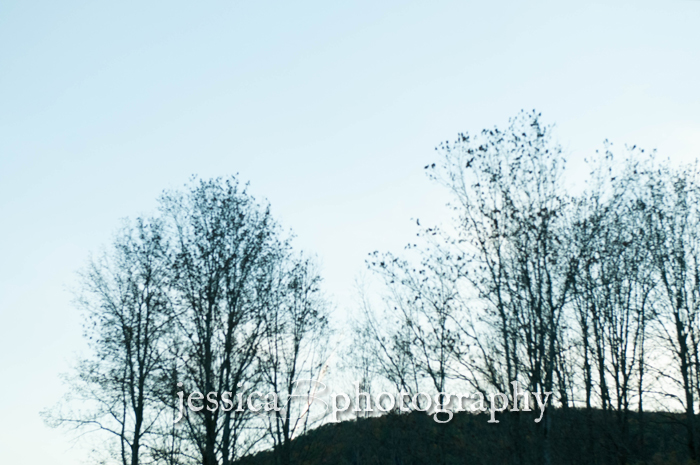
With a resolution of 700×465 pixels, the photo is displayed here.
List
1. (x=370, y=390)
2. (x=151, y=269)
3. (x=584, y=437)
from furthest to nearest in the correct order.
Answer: (x=370, y=390) < (x=151, y=269) < (x=584, y=437)

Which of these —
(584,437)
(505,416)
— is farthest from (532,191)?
(584,437)

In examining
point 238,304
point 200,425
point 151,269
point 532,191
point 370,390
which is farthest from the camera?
point 370,390

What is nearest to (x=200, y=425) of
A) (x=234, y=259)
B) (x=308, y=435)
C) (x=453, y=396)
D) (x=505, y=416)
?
(x=234, y=259)

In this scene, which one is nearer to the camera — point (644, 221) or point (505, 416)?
point (505, 416)

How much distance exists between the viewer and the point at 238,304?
16891mm

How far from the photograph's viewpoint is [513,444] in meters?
15.0

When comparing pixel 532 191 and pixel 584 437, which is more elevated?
pixel 532 191

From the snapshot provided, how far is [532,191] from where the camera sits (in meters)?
14.5

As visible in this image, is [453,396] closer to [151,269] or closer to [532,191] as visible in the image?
[532,191]

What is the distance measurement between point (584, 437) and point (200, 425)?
13231 millimetres

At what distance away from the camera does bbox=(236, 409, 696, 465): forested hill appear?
49.9ft

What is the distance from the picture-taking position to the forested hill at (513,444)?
49.9ft

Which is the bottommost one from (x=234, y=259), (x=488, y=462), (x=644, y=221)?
(x=488, y=462)

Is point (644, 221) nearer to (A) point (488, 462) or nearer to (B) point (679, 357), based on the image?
(B) point (679, 357)
